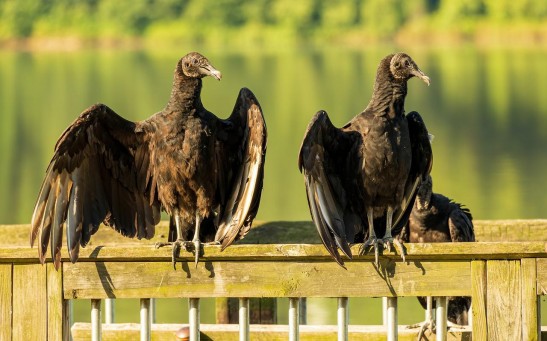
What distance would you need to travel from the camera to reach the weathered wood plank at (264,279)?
4.77 m

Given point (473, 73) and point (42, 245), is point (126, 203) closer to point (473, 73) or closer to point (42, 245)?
point (42, 245)

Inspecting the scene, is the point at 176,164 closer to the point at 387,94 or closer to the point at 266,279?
the point at 387,94

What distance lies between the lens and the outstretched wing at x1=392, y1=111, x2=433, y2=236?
20.1 ft

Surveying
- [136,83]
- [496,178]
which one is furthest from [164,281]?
[136,83]

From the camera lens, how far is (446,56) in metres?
63.6

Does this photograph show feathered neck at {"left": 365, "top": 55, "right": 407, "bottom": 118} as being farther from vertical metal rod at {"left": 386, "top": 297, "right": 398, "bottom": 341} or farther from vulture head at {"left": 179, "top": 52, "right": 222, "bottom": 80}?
vertical metal rod at {"left": 386, "top": 297, "right": 398, "bottom": 341}

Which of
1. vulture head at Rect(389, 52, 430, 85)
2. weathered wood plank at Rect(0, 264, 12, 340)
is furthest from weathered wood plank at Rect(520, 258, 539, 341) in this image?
weathered wood plank at Rect(0, 264, 12, 340)

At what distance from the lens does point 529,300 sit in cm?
467

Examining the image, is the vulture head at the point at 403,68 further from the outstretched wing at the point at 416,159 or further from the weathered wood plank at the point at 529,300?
the weathered wood plank at the point at 529,300

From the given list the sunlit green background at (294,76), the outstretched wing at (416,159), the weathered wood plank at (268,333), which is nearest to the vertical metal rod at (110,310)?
the weathered wood plank at (268,333)

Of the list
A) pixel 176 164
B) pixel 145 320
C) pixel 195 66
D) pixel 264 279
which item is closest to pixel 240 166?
pixel 176 164

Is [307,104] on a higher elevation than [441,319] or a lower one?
higher

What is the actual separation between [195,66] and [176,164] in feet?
1.82

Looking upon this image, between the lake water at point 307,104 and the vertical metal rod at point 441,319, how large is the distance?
19.2 ft
